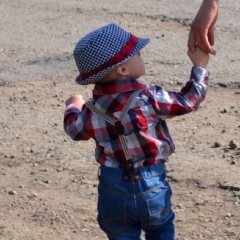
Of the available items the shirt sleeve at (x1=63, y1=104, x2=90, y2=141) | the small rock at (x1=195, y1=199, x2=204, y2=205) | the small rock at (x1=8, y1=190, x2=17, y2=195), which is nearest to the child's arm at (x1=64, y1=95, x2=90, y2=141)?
the shirt sleeve at (x1=63, y1=104, x2=90, y2=141)

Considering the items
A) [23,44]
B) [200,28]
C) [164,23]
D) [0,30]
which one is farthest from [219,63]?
[200,28]

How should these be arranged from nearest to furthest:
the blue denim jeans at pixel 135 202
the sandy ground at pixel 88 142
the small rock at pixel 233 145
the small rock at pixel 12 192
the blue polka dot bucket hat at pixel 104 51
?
1. the blue polka dot bucket hat at pixel 104 51
2. the blue denim jeans at pixel 135 202
3. the sandy ground at pixel 88 142
4. the small rock at pixel 12 192
5. the small rock at pixel 233 145

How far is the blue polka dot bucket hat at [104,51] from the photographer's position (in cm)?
353

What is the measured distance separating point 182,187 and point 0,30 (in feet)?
17.0

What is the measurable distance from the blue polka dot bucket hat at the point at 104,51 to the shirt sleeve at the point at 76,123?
0.19 metres

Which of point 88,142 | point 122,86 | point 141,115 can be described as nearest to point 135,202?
point 141,115

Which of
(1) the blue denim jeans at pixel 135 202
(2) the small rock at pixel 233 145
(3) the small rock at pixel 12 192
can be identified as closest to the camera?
(1) the blue denim jeans at pixel 135 202

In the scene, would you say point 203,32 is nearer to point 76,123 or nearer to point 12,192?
point 76,123

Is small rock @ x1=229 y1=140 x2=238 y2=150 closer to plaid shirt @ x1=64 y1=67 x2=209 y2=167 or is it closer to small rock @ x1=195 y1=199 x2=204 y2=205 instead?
small rock @ x1=195 y1=199 x2=204 y2=205

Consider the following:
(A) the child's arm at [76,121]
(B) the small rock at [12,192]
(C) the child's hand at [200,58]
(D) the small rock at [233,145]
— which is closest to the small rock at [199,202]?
(D) the small rock at [233,145]

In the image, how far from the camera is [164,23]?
9523 mm

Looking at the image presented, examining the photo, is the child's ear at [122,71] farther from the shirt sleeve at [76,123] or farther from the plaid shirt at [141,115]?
the shirt sleeve at [76,123]

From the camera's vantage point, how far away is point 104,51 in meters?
3.53

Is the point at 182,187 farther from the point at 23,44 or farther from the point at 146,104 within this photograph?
the point at 23,44
